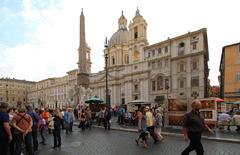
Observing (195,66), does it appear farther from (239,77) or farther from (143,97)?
(143,97)

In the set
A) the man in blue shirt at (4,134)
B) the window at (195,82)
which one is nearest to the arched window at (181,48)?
the window at (195,82)

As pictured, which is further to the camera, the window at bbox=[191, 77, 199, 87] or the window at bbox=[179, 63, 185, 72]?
the window at bbox=[179, 63, 185, 72]

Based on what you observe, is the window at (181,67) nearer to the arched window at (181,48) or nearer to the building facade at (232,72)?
the arched window at (181,48)

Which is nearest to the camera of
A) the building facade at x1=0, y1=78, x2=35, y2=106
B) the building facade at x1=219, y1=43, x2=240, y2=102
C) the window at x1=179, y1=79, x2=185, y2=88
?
the building facade at x1=219, y1=43, x2=240, y2=102

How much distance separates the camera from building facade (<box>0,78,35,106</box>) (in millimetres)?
134625

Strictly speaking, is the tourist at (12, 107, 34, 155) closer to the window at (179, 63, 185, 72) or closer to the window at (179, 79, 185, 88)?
the window at (179, 79, 185, 88)

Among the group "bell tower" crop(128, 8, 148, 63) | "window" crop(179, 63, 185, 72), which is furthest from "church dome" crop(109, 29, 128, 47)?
"window" crop(179, 63, 185, 72)

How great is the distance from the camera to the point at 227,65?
51.2 meters

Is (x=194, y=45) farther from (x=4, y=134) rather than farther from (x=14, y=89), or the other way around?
(x=14, y=89)

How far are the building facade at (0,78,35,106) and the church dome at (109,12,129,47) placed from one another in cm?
6582

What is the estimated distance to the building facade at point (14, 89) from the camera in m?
135

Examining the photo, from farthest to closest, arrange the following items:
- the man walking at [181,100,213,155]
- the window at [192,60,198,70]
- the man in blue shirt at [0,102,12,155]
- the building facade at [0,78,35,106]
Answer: the building facade at [0,78,35,106]
the window at [192,60,198,70]
the man in blue shirt at [0,102,12,155]
the man walking at [181,100,213,155]

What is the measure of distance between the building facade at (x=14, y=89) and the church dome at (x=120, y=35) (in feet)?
216

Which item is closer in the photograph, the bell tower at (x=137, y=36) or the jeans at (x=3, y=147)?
the jeans at (x=3, y=147)
